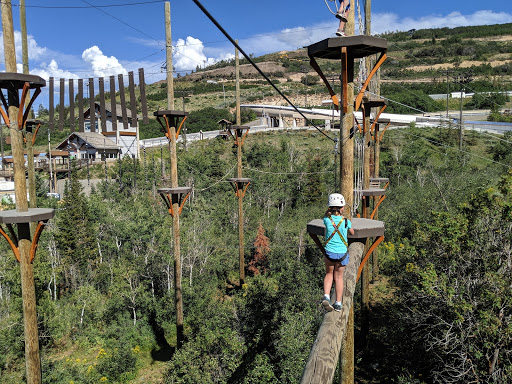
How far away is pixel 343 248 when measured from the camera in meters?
4.04

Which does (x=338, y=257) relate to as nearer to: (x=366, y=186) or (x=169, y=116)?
(x=366, y=186)

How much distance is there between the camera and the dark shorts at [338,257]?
403 cm

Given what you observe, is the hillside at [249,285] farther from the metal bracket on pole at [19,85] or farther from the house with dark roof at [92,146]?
the metal bracket on pole at [19,85]

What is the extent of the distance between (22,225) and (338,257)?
16.9 ft

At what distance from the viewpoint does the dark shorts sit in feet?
13.2

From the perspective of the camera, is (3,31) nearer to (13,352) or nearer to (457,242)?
(457,242)

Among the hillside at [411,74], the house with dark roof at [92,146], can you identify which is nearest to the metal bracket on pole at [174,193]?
the house with dark roof at [92,146]

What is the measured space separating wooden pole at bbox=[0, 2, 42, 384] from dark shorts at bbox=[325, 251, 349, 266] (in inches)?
195

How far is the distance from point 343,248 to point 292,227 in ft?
73.4

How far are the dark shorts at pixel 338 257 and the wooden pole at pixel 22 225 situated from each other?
496 centimetres

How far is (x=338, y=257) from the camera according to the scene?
4031 mm

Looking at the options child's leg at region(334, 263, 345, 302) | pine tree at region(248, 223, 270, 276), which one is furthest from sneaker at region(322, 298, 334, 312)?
pine tree at region(248, 223, 270, 276)

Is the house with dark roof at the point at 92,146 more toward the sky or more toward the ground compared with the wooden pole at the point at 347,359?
more toward the sky

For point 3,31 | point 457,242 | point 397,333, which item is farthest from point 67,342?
point 457,242
